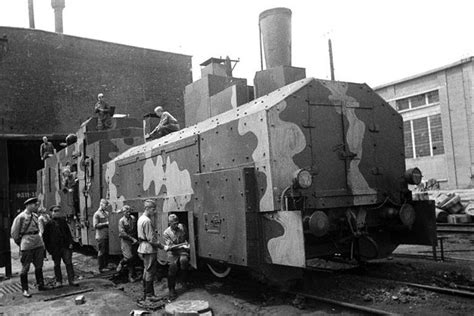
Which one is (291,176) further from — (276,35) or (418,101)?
(418,101)

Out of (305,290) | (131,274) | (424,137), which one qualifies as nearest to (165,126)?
(131,274)

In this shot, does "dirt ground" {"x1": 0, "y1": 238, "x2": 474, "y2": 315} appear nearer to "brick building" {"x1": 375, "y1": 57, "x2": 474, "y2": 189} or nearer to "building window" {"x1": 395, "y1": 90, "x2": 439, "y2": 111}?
"brick building" {"x1": 375, "y1": 57, "x2": 474, "y2": 189}

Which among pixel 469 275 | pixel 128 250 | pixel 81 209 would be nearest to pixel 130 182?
pixel 128 250

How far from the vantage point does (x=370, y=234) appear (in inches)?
272

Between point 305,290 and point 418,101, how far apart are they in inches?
787

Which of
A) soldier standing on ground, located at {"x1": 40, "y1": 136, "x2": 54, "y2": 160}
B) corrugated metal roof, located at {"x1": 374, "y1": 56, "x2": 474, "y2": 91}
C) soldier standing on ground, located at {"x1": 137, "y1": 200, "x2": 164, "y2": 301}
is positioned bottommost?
soldier standing on ground, located at {"x1": 137, "y1": 200, "x2": 164, "y2": 301}

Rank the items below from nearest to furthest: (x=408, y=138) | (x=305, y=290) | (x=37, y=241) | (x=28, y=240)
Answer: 1. (x=305, y=290)
2. (x=28, y=240)
3. (x=37, y=241)
4. (x=408, y=138)

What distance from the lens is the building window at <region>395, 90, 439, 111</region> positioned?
920 inches

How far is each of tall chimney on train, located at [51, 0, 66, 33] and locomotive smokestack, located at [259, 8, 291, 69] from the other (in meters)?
25.8

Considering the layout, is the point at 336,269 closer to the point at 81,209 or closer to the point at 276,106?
the point at 276,106

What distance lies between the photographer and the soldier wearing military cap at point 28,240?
851 cm

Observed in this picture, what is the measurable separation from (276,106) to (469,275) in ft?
12.9

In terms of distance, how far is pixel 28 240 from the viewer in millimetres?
8586

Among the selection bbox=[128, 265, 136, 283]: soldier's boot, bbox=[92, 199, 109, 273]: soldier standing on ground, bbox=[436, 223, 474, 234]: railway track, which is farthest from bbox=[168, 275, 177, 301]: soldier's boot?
bbox=[436, 223, 474, 234]: railway track
